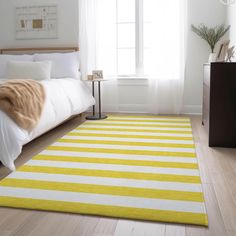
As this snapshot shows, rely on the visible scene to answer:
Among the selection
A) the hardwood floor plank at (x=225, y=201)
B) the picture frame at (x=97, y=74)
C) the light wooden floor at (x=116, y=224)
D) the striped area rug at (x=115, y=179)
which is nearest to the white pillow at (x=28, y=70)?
the picture frame at (x=97, y=74)

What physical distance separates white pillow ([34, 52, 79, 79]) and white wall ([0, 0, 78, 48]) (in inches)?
18.4

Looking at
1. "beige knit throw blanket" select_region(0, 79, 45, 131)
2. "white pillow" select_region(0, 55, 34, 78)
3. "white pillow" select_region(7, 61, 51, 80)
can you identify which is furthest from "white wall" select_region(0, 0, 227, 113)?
"beige knit throw blanket" select_region(0, 79, 45, 131)

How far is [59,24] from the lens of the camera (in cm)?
455

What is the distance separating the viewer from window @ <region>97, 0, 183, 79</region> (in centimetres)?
415

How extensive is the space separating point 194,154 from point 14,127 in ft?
4.80

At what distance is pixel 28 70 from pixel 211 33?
250 centimetres

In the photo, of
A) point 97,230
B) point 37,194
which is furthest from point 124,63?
point 97,230

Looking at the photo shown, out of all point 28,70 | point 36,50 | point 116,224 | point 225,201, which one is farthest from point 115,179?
point 36,50

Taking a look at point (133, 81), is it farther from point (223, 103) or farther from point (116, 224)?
point (116, 224)

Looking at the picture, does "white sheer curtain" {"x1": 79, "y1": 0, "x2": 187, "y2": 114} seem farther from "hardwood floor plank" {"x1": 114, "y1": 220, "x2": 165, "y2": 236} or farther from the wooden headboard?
"hardwood floor plank" {"x1": 114, "y1": 220, "x2": 165, "y2": 236}

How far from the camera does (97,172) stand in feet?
6.85

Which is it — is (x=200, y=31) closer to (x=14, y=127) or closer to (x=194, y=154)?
(x=194, y=154)

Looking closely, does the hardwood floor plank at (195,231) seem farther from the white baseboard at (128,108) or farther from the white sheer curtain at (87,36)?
the white sheer curtain at (87,36)

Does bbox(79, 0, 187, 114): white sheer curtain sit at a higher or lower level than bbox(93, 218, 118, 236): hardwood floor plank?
higher
